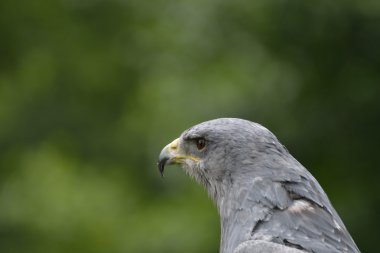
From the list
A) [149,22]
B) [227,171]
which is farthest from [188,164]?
[149,22]

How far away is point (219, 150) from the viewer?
25.7ft

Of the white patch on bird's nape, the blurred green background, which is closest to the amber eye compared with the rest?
the white patch on bird's nape

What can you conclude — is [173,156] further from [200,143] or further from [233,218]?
[233,218]

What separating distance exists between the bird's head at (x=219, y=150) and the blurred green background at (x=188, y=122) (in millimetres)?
3939

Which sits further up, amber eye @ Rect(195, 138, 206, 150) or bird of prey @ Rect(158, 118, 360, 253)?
amber eye @ Rect(195, 138, 206, 150)

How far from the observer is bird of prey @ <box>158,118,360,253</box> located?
6.93m

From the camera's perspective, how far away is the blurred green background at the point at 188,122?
12.5 m

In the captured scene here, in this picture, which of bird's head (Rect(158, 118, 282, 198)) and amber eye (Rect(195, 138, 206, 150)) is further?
amber eye (Rect(195, 138, 206, 150))

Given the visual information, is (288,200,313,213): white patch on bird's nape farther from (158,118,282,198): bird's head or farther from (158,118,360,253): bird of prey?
(158,118,282,198): bird's head

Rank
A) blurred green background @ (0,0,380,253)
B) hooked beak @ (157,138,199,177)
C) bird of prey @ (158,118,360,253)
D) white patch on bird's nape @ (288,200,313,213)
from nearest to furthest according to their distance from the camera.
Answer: bird of prey @ (158,118,360,253) < white patch on bird's nape @ (288,200,313,213) < hooked beak @ (157,138,199,177) < blurred green background @ (0,0,380,253)

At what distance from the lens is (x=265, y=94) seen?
12.5 meters

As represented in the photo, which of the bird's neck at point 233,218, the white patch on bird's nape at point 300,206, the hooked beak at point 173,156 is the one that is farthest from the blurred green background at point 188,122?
the white patch on bird's nape at point 300,206

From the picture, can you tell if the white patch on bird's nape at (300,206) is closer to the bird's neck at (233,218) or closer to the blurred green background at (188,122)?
the bird's neck at (233,218)

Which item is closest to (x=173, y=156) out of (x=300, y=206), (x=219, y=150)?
(x=219, y=150)
